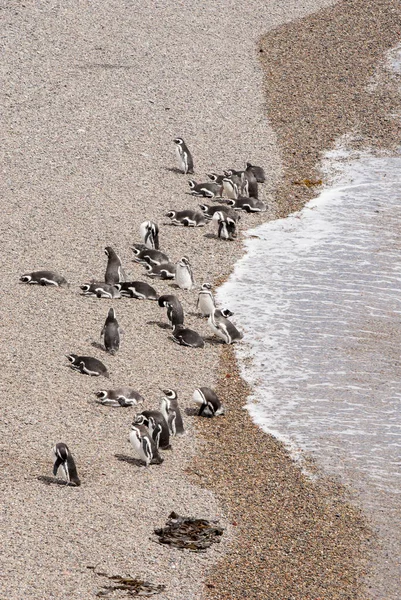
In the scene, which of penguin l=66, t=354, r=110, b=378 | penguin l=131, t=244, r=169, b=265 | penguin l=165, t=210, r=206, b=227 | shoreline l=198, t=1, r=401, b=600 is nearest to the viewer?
shoreline l=198, t=1, r=401, b=600

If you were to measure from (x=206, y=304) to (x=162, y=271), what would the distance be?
1372mm

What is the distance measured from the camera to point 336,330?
15.1m

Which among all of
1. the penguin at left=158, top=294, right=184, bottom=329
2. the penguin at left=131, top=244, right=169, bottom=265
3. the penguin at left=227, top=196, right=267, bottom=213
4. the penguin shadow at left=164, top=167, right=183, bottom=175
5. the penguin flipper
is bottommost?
the penguin flipper

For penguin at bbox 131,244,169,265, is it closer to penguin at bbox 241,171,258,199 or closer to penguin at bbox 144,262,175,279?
penguin at bbox 144,262,175,279

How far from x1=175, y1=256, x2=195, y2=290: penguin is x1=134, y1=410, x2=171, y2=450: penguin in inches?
174

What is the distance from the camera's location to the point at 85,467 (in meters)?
10.6

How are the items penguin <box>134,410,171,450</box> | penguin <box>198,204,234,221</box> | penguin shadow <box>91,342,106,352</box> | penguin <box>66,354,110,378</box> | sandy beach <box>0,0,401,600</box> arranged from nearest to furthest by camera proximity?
sandy beach <box>0,0,401,600</box>, penguin <box>134,410,171,450</box>, penguin <box>66,354,110,378</box>, penguin shadow <box>91,342,106,352</box>, penguin <box>198,204,234,221</box>

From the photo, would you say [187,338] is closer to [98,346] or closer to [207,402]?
[98,346]

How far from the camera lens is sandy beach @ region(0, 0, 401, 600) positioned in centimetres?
938

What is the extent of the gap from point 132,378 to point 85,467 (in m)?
2.38

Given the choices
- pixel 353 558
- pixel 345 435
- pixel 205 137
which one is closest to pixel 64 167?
pixel 205 137

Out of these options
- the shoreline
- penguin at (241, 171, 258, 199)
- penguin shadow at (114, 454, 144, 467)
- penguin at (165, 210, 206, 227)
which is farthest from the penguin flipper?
penguin at (241, 171, 258, 199)

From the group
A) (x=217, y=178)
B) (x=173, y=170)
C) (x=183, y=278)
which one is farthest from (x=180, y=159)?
(x=183, y=278)

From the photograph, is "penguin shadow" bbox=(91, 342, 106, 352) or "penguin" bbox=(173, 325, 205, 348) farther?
"penguin" bbox=(173, 325, 205, 348)
